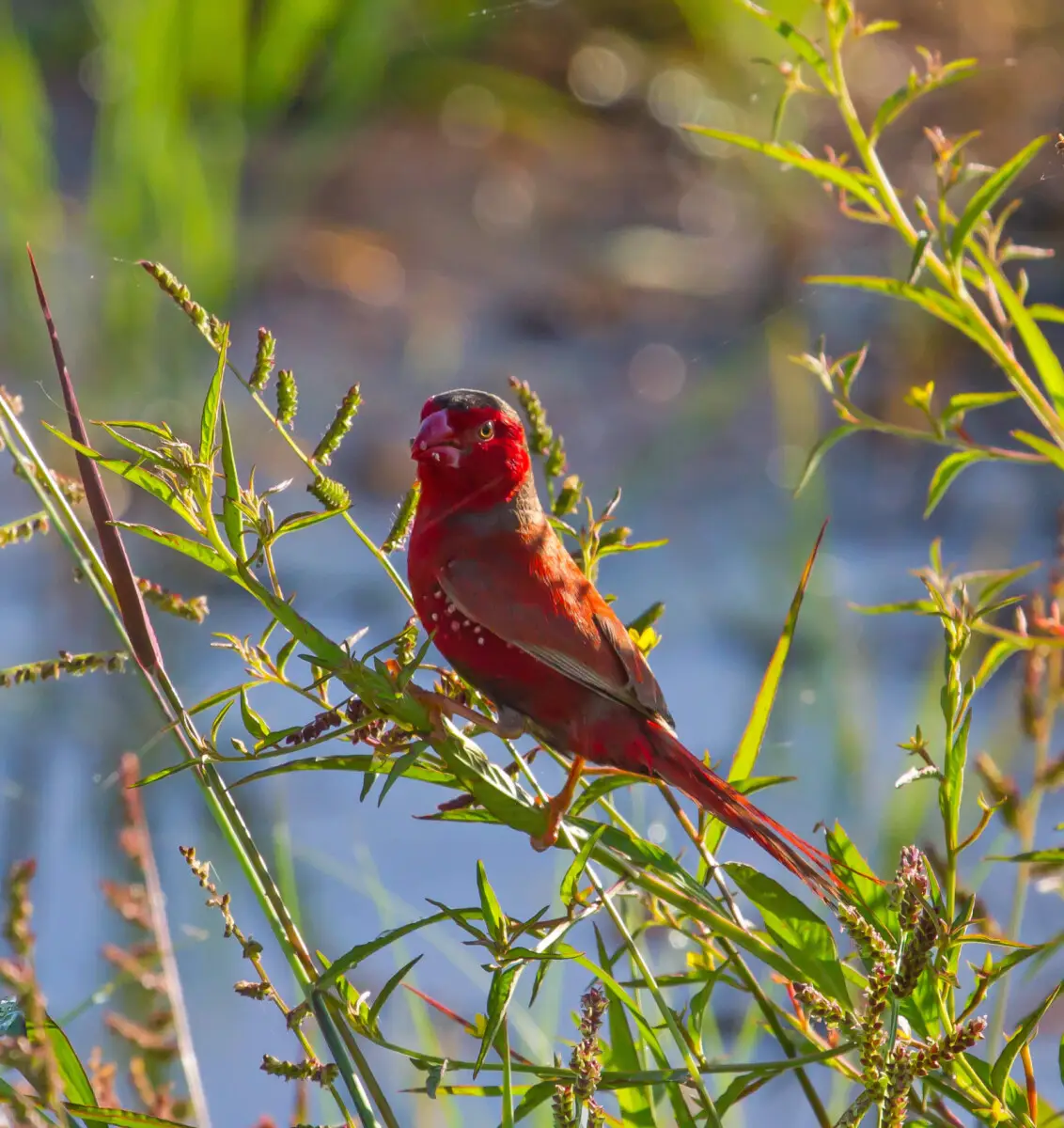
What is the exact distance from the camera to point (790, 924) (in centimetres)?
90

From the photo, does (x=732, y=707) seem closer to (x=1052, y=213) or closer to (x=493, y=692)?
(x=1052, y=213)

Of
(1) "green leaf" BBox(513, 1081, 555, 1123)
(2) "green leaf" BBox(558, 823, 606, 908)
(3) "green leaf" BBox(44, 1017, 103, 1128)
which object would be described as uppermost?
(2) "green leaf" BBox(558, 823, 606, 908)

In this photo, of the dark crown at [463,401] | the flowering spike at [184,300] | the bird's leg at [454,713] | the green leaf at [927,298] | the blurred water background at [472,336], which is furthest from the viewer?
the blurred water background at [472,336]

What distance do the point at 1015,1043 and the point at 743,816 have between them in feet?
0.64

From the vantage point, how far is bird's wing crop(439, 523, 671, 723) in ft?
3.15

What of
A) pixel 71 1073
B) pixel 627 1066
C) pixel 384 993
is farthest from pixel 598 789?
pixel 71 1073

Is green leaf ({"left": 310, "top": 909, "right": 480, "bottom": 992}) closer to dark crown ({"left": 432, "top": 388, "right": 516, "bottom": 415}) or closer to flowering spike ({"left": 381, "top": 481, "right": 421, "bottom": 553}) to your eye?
flowering spike ({"left": 381, "top": 481, "right": 421, "bottom": 553})

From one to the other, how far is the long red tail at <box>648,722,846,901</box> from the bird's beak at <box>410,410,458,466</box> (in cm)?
24

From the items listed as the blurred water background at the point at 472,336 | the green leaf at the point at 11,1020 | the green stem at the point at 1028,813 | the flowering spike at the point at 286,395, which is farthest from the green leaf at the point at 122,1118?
the blurred water background at the point at 472,336

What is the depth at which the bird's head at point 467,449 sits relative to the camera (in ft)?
3.34

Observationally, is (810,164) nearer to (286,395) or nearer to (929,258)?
(929,258)

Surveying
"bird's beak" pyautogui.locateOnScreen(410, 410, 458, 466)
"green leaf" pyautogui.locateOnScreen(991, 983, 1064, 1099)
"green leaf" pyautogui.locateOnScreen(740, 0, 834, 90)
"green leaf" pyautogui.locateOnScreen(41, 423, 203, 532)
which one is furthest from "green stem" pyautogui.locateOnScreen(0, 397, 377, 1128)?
"green leaf" pyautogui.locateOnScreen(740, 0, 834, 90)

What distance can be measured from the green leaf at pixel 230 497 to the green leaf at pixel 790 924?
0.35 meters

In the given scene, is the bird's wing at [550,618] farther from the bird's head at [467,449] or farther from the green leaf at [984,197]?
the green leaf at [984,197]
